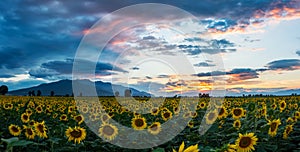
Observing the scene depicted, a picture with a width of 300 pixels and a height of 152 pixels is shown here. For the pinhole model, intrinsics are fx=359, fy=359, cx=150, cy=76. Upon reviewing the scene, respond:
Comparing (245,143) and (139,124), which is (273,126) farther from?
(139,124)

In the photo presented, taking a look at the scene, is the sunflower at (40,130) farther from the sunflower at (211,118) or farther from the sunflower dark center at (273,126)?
the sunflower dark center at (273,126)

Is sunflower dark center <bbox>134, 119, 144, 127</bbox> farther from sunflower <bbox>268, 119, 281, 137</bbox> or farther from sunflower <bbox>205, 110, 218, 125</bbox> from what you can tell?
sunflower <bbox>268, 119, 281, 137</bbox>

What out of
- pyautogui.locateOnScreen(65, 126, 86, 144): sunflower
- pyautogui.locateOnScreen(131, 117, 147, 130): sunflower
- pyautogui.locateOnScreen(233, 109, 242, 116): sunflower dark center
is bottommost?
pyautogui.locateOnScreen(65, 126, 86, 144): sunflower

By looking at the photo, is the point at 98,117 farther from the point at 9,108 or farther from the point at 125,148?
the point at 9,108

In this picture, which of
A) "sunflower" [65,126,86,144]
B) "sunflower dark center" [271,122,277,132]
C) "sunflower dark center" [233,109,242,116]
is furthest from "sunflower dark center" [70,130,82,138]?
"sunflower dark center" [271,122,277,132]

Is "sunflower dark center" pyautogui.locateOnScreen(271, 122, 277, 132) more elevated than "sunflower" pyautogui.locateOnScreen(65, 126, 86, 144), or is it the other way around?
"sunflower dark center" pyautogui.locateOnScreen(271, 122, 277, 132)

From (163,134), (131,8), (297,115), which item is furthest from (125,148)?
(131,8)

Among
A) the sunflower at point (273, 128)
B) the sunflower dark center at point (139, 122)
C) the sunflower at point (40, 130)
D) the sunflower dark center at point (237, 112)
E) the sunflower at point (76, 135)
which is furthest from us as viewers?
the sunflower dark center at point (139, 122)

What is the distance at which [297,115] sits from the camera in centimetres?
718

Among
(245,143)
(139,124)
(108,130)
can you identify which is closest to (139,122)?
(139,124)

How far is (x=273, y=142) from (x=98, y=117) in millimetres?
5748

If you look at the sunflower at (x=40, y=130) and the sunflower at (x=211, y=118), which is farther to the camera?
the sunflower at (x=211, y=118)

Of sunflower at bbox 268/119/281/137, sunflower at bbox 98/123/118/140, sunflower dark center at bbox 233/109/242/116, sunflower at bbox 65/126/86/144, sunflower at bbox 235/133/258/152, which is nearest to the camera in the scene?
sunflower at bbox 235/133/258/152

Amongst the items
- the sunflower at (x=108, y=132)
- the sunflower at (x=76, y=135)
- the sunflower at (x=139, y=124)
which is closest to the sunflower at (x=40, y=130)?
the sunflower at (x=76, y=135)
